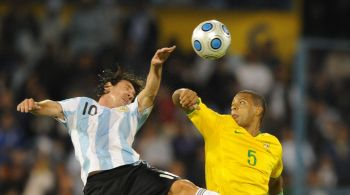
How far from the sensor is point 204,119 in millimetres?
8102

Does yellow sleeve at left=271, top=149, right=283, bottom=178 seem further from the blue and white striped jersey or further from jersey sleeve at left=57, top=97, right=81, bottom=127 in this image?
jersey sleeve at left=57, top=97, right=81, bottom=127

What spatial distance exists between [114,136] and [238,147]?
1104mm

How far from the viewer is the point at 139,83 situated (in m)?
8.87

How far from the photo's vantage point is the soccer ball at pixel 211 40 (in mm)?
8219

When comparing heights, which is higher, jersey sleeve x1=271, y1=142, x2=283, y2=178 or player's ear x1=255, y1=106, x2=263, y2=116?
player's ear x1=255, y1=106, x2=263, y2=116

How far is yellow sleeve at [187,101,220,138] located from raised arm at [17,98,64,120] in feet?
3.85

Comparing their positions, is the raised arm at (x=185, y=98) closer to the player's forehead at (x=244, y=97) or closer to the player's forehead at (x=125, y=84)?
the player's forehead at (x=244, y=97)

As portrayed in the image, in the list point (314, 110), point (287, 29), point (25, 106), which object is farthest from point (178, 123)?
point (25, 106)

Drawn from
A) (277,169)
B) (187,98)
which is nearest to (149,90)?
(187,98)

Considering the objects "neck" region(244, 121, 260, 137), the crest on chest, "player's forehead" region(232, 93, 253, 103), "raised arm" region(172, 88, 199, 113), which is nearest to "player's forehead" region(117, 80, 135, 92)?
the crest on chest

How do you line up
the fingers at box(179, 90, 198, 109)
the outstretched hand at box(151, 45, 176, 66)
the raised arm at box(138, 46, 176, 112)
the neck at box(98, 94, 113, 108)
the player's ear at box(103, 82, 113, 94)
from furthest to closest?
the player's ear at box(103, 82, 113, 94) → the neck at box(98, 94, 113, 108) → the raised arm at box(138, 46, 176, 112) → the outstretched hand at box(151, 45, 176, 66) → the fingers at box(179, 90, 198, 109)

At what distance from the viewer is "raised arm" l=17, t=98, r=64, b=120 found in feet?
26.1

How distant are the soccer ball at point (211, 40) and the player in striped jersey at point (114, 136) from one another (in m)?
0.29

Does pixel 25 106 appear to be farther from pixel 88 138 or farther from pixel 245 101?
pixel 245 101
